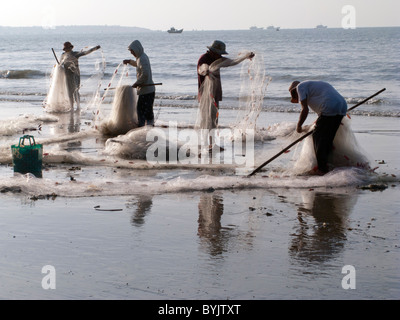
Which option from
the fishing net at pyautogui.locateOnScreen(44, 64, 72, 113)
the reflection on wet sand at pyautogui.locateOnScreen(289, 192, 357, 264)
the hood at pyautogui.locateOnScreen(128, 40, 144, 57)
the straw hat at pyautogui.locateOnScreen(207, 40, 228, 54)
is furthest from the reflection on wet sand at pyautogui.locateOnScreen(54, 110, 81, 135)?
the reflection on wet sand at pyautogui.locateOnScreen(289, 192, 357, 264)

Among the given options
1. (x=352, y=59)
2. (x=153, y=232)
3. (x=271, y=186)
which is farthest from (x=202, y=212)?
(x=352, y=59)

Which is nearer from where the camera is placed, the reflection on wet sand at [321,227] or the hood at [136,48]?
the reflection on wet sand at [321,227]

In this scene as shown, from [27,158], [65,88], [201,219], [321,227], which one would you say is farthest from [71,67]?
[321,227]

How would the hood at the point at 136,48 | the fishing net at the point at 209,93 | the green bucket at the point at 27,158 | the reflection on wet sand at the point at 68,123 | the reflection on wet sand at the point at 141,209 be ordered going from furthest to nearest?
the reflection on wet sand at the point at 68,123
the hood at the point at 136,48
the fishing net at the point at 209,93
the green bucket at the point at 27,158
the reflection on wet sand at the point at 141,209

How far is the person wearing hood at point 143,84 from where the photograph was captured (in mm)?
11453

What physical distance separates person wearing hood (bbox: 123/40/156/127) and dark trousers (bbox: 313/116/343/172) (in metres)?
3.84

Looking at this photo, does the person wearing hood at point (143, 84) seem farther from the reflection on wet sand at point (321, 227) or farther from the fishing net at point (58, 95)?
the fishing net at point (58, 95)

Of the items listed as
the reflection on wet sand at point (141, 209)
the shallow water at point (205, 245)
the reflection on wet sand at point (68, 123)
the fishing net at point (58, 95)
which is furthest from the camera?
the fishing net at point (58, 95)

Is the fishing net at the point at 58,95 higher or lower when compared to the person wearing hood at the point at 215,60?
lower

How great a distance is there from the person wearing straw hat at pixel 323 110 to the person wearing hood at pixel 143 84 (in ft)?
11.6

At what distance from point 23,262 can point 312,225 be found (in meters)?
2.77

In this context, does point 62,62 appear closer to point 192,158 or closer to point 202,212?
point 192,158

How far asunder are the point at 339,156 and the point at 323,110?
28.8 inches

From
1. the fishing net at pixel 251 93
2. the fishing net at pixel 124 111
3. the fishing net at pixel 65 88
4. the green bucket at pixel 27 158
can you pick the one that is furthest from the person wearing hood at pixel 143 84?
the fishing net at pixel 65 88
